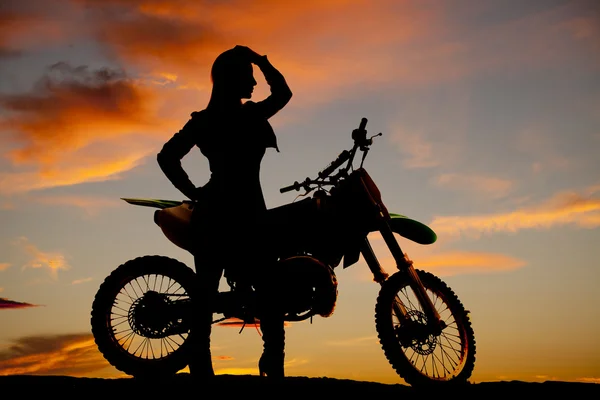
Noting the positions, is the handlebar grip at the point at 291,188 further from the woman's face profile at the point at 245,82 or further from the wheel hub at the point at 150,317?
the wheel hub at the point at 150,317

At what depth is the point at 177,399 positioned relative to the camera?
16.0 ft

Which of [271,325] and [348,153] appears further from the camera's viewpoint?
[348,153]

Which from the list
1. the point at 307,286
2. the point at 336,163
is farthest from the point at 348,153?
the point at 307,286

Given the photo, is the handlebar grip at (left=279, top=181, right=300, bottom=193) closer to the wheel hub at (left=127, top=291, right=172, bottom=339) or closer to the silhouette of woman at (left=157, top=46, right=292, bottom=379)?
the silhouette of woman at (left=157, top=46, right=292, bottom=379)

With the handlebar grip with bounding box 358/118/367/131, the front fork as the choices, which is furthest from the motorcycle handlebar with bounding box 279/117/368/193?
the front fork

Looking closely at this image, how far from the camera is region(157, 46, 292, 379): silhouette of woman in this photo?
18.7ft

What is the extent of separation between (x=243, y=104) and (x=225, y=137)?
0.40 meters

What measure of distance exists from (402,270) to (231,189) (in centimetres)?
218

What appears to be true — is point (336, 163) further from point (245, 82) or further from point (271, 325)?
point (271, 325)

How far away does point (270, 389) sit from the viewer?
5281 mm

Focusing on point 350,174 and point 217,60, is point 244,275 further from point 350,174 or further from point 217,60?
point 217,60

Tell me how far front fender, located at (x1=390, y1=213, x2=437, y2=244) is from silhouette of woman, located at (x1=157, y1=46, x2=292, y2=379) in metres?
1.77

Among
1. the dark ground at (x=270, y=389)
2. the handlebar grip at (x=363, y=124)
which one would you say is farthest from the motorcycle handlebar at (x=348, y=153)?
the dark ground at (x=270, y=389)

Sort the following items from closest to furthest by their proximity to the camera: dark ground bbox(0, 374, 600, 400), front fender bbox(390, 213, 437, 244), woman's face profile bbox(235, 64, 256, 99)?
dark ground bbox(0, 374, 600, 400) → woman's face profile bbox(235, 64, 256, 99) → front fender bbox(390, 213, 437, 244)
